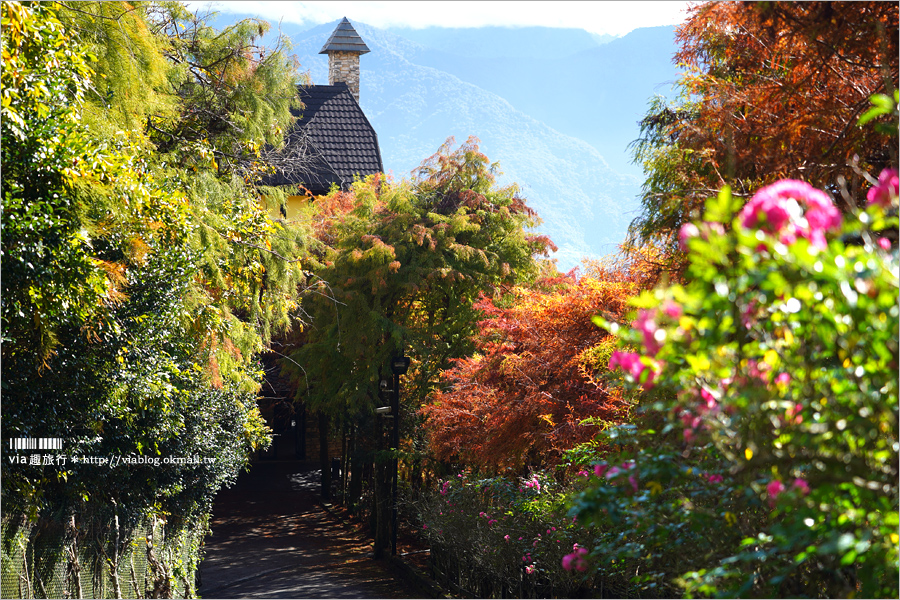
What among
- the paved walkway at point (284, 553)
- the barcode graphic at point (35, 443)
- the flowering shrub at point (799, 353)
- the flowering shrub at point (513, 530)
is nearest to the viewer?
the flowering shrub at point (799, 353)

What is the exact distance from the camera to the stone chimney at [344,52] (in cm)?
2227

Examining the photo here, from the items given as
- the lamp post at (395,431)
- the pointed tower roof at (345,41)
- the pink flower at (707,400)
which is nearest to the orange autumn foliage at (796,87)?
the pink flower at (707,400)

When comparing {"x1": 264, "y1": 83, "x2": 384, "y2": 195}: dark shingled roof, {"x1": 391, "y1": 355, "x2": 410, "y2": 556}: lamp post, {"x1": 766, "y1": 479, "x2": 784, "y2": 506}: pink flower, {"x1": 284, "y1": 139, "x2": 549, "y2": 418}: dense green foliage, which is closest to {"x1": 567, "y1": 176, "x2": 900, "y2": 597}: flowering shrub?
{"x1": 766, "y1": 479, "x2": 784, "y2": 506}: pink flower

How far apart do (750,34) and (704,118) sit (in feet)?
1.99

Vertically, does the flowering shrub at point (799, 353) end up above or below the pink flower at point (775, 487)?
above

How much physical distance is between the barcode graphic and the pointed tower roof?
61.6 feet

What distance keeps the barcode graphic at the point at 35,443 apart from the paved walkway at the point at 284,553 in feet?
16.6

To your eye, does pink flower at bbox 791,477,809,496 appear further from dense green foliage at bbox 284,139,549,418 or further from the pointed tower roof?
the pointed tower roof

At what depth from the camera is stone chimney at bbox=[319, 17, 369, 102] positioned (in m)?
22.3

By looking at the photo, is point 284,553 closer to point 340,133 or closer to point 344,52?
point 340,133

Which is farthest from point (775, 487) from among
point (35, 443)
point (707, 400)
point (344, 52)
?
point (344, 52)

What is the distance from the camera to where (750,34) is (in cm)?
497

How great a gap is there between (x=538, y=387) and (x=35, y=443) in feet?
16.0

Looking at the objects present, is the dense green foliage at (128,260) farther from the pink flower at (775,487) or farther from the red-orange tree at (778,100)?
the pink flower at (775,487)
